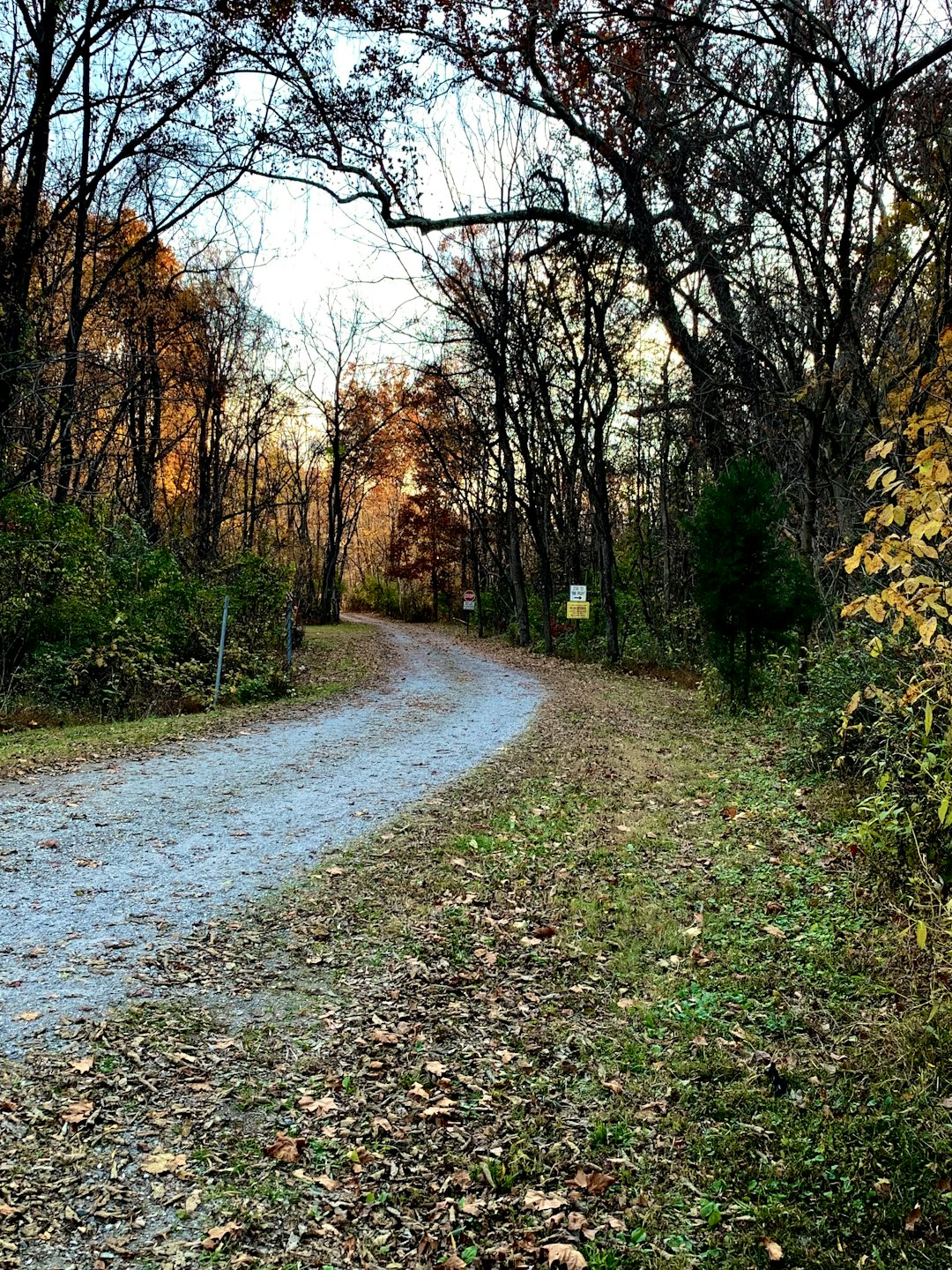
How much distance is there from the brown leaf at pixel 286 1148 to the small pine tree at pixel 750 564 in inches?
353

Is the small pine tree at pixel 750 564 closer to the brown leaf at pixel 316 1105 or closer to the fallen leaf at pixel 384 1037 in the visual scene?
the fallen leaf at pixel 384 1037

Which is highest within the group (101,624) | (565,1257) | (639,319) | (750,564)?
(639,319)

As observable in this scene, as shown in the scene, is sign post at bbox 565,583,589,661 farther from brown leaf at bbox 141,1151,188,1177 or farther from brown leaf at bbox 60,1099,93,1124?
brown leaf at bbox 141,1151,188,1177

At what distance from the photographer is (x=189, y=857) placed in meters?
5.53

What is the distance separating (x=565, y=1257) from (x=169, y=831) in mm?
4457

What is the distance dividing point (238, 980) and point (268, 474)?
110ft

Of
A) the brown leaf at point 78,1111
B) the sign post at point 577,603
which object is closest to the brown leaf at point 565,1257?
the brown leaf at point 78,1111

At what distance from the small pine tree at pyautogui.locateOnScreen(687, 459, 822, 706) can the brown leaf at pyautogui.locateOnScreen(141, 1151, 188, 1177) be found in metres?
9.27

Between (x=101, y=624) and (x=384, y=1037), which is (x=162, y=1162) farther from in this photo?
(x=101, y=624)

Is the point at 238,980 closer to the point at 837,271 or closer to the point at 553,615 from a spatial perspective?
the point at 837,271

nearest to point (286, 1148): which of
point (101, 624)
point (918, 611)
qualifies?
point (918, 611)

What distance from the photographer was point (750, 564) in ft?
34.3

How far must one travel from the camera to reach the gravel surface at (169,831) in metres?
3.95

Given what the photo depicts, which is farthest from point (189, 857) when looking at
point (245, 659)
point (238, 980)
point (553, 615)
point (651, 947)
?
point (553, 615)
